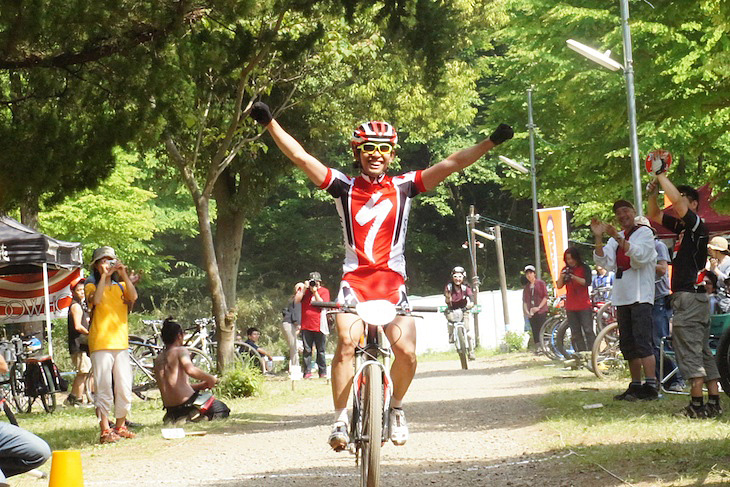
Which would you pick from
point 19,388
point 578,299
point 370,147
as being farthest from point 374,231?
point 19,388

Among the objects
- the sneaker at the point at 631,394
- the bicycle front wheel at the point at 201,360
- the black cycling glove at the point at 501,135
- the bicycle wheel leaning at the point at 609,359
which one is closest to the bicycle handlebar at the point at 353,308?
the black cycling glove at the point at 501,135

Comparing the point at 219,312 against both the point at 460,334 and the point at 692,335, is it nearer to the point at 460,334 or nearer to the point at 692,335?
the point at 460,334

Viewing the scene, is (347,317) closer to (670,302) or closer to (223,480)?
(223,480)

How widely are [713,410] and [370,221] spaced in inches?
173

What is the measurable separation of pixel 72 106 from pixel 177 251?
146ft

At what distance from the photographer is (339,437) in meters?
7.39

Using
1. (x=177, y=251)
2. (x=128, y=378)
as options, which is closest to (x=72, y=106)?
(x=128, y=378)

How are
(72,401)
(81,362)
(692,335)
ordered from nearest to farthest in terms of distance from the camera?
(692,335) → (81,362) → (72,401)

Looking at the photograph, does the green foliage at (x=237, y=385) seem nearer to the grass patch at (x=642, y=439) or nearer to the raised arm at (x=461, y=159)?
the grass patch at (x=642, y=439)

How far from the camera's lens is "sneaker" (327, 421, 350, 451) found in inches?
291

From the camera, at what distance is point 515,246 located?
6291 centimetres

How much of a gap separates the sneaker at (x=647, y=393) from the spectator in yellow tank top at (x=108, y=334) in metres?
5.10

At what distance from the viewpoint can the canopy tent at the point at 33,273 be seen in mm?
19156

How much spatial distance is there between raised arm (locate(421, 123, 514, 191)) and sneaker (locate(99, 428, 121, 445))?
20.0ft
